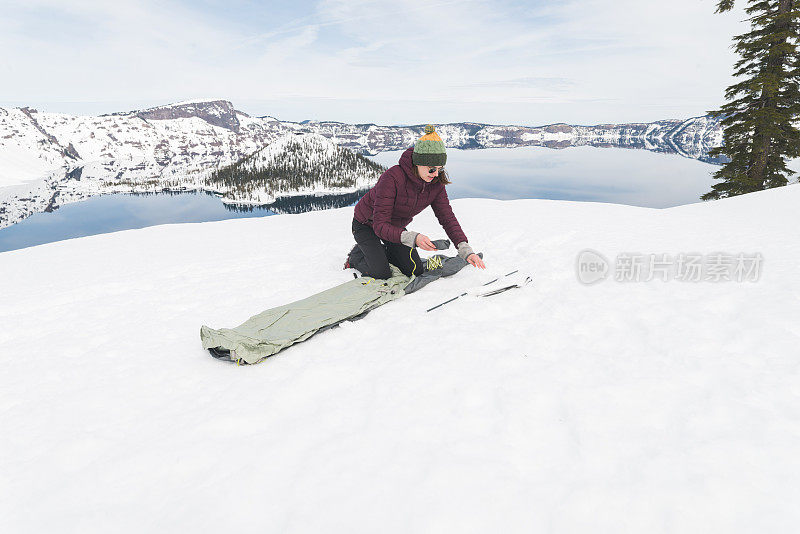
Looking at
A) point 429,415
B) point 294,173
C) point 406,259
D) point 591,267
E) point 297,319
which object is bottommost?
point 429,415

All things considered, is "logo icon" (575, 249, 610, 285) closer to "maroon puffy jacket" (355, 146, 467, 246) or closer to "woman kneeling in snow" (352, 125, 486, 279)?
"woman kneeling in snow" (352, 125, 486, 279)

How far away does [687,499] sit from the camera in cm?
174

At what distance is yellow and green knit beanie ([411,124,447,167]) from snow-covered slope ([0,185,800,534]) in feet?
6.00

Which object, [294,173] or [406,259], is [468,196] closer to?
[294,173]

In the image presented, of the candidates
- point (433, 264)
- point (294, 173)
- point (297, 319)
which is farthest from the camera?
point (294, 173)

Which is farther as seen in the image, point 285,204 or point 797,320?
point 285,204

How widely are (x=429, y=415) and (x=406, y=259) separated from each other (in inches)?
128

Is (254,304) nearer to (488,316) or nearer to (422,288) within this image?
(422,288)

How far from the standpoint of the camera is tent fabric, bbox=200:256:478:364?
11.3 ft

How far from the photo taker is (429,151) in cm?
466

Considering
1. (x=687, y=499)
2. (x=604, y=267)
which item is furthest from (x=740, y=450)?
(x=604, y=267)

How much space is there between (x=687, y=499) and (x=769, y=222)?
7925 mm

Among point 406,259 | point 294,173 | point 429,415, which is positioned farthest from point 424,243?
point 294,173

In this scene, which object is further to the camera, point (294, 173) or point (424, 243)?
point (294, 173)
